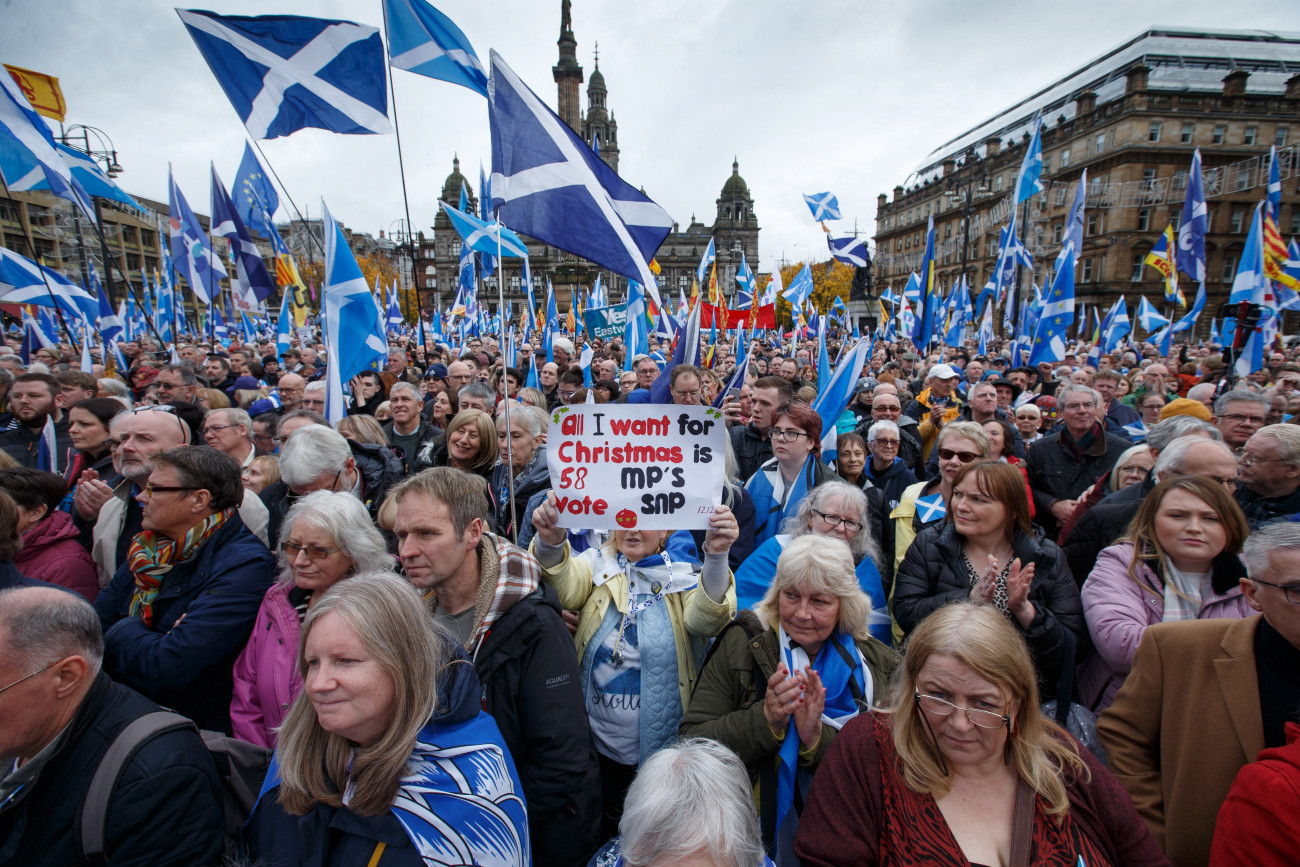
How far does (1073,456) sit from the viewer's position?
5.02 meters

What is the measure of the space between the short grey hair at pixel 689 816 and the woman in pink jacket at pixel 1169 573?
1763 mm

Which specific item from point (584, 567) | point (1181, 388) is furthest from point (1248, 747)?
point (1181, 388)

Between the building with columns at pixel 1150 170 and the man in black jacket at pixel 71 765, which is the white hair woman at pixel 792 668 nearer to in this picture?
the man in black jacket at pixel 71 765

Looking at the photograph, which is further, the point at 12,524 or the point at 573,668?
the point at 12,524

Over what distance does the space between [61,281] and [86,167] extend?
3.21 metres

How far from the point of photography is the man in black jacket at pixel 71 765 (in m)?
1.57

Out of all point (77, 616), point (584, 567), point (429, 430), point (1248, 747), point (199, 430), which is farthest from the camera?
point (429, 430)

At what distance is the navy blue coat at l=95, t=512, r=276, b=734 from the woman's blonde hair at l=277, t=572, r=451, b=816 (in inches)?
38.7

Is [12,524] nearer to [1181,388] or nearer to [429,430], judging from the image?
[429,430]

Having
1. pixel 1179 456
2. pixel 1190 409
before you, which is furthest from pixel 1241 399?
pixel 1179 456

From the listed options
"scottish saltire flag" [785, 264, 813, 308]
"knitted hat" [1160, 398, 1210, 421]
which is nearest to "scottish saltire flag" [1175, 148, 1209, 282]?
"scottish saltire flag" [785, 264, 813, 308]

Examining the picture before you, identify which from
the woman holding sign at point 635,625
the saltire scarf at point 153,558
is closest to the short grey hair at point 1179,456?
the woman holding sign at point 635,625

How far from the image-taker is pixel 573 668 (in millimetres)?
2121

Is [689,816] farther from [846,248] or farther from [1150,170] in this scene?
[1150,170]
